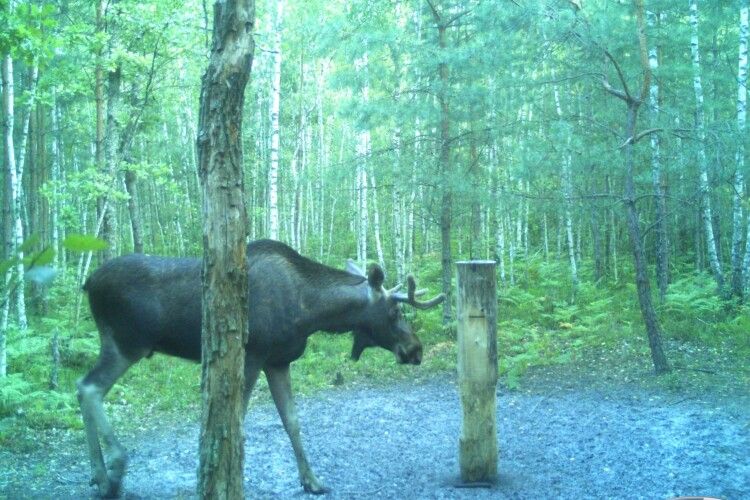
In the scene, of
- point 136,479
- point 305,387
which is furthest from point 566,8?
point 136,479

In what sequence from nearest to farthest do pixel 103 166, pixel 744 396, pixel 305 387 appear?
1. pixel 744 396
2. pixel 305 387
3. pixel 103 166

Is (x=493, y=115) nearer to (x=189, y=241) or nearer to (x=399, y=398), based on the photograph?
(x=399, y=398)

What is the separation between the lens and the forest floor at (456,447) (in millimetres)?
6922

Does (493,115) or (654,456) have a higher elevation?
(493,115)

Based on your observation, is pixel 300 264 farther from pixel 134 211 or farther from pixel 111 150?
pixel 134 211

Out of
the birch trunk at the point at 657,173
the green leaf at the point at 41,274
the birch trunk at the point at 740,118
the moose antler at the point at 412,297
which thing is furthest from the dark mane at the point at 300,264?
the birch trunk at the point at 740,118

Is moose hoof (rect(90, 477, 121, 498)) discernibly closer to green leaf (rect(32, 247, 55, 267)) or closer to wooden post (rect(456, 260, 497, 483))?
wooden post (rect(456, 260, 497, 483))

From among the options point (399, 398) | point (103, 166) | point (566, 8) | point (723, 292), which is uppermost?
point (566, 8)

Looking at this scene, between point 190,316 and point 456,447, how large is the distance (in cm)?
347

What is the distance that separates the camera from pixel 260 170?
96.9 ft

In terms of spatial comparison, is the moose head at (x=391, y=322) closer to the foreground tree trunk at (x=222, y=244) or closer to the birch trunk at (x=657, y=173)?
the foreground tree trunk at (x=222, y=244)

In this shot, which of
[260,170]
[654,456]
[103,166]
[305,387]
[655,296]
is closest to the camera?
[654,456]

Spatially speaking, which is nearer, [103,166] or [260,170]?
[103,166]

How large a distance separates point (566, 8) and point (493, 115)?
4724mm
